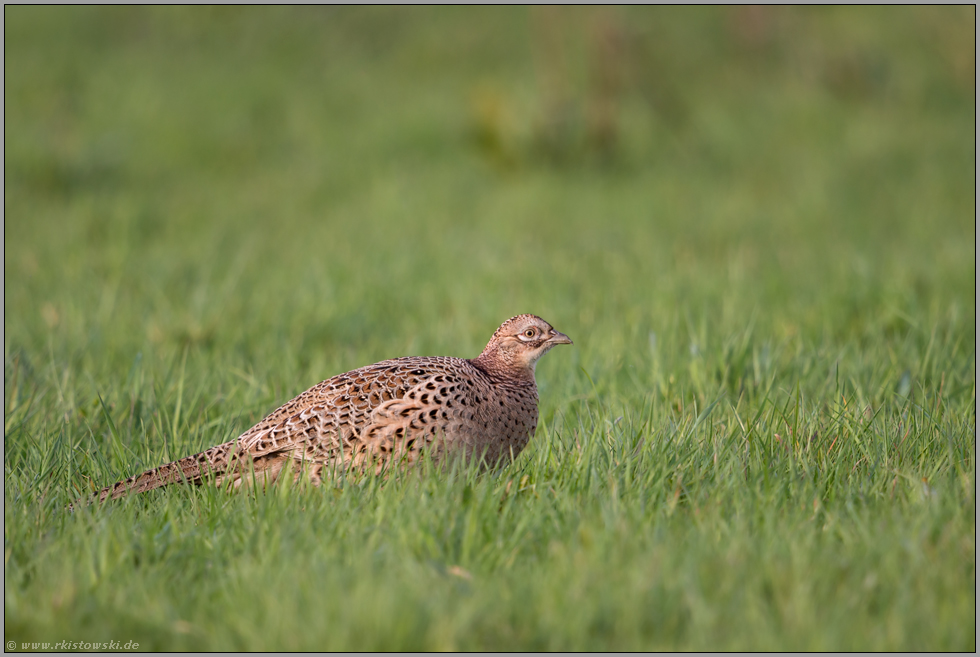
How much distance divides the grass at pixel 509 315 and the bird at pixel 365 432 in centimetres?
13

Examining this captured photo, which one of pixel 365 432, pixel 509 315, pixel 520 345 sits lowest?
pixel 509 315

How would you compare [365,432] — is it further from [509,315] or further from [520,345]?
[509,315]

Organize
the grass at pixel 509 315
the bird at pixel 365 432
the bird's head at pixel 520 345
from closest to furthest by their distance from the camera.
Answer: the grass at pixel 509 315, the bird at pixel 365 432, the bird's head at pixel 520 345

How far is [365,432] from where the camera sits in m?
3.46

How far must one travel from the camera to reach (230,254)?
26.8ft

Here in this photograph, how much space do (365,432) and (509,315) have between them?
2878mm

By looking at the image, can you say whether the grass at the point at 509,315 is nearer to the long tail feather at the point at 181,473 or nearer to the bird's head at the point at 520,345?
the long tail feather at the point at 181,473

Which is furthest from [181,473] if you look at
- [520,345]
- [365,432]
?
[520,345]

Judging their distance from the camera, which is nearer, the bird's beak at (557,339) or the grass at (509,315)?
the grass at (509,315)

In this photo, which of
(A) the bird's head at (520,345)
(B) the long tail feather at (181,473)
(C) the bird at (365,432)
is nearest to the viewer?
(B) the long tail feather at (181,473)

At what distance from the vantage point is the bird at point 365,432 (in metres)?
3.41

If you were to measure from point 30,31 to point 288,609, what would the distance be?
14741mm

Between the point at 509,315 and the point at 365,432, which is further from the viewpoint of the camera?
the point at 509,315

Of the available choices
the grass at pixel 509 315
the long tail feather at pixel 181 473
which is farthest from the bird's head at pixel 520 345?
the long tail feather at pixel 181 473
